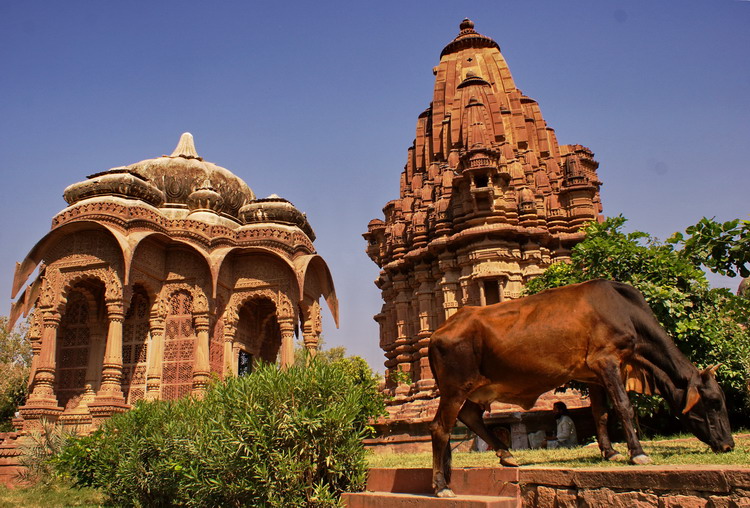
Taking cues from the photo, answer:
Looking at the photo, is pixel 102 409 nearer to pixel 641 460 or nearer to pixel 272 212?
pixel 272 212

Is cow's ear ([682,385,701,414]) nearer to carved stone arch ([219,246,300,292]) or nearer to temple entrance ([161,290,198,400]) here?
carved stone arch ([219,246,300,292])

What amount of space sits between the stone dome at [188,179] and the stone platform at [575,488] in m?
15.6

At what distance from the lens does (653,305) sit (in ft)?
37.9

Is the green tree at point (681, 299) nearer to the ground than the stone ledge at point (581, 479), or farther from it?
farther from it

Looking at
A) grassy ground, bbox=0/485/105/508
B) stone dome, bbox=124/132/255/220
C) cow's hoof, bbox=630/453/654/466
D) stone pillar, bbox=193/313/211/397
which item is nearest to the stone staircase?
cow's hoof, bbox=630/453/654/466

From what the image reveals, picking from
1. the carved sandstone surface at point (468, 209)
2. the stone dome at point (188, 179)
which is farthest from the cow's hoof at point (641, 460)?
the stone dome at point (188, 179)

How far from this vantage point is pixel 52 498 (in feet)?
36.2

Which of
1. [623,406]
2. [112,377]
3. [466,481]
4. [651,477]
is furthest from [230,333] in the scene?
[651,477]

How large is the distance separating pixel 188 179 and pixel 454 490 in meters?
17.5

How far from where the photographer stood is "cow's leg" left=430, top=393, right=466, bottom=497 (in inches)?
205

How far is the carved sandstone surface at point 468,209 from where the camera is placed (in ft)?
75.0

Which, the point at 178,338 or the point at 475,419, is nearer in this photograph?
the point at 475,419

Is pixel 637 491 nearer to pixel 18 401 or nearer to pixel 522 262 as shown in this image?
pixel 522 262

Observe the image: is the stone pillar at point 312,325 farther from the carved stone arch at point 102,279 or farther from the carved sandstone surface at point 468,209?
the carved stone arch at point 102,279
